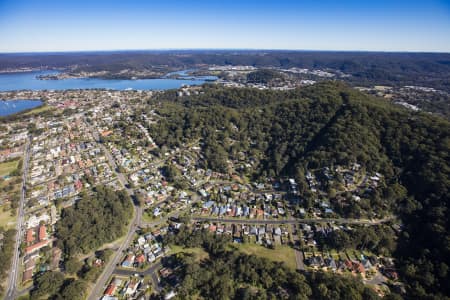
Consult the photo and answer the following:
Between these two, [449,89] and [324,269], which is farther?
[449,89]

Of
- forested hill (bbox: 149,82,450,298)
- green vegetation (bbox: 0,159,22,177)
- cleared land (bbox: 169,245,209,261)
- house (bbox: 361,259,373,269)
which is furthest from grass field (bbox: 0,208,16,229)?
house (bbox: 361,259,373,269)

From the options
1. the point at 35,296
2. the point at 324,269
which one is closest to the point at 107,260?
the point at 35,296

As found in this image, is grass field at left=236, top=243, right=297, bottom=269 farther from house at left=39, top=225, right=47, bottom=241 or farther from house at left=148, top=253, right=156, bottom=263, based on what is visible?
house at left=39, top=225, right=47, bottom=241

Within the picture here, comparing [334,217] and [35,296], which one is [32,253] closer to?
[35,296]

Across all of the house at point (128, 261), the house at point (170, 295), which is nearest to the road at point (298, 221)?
the house at point (128, 261)

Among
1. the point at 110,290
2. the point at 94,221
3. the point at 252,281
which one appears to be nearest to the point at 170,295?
the point at 110,290

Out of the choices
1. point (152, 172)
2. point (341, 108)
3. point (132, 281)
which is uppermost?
point (341, 108)
